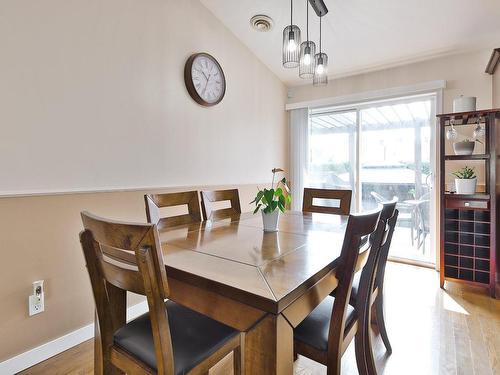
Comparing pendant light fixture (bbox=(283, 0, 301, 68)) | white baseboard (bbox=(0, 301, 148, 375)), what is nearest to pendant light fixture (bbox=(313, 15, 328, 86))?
pendant light fixture (bbox=(283, 0, 301, 68))

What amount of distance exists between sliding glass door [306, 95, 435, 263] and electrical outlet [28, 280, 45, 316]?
3.05 m

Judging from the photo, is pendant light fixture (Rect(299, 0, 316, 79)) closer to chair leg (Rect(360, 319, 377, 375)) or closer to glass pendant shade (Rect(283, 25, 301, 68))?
glass pendant shade (Rect(283, 25, 301, 68))

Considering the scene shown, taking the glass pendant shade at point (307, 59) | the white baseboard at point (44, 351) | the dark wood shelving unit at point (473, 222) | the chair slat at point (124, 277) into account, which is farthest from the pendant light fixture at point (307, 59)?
the white baseboard at point (44, 351)

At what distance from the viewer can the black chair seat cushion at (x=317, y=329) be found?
1.03 metres

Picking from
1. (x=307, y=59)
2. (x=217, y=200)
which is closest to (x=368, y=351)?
(x=217, y=200)

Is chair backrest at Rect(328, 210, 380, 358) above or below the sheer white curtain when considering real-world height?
below

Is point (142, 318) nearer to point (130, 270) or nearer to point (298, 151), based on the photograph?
point (130, 270)

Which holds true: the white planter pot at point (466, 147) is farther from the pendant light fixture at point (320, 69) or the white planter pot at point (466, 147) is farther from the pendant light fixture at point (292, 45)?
the pendant light fixture at point (292, 45)

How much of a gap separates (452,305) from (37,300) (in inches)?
116

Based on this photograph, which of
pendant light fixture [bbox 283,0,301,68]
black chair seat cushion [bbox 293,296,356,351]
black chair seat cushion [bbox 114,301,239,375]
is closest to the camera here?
black chair seat cushion [bbox 114,301,239,375]

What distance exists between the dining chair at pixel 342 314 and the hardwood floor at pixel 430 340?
0.56 metres

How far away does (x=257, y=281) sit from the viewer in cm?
85

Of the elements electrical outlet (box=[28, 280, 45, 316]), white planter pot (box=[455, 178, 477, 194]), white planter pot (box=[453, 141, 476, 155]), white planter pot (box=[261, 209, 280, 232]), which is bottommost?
electrical outlet (box=[28, 280, 45, 316])

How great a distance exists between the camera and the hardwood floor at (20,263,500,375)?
5.02ft
